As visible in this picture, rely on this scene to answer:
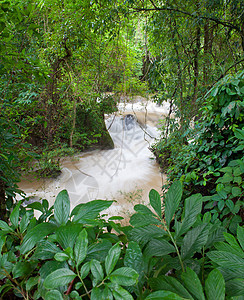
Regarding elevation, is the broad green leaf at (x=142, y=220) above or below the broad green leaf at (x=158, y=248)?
above

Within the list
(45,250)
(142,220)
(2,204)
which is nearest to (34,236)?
(45,250)

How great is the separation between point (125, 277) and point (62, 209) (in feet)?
0.78

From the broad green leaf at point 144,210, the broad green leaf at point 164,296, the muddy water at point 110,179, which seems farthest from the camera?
the muddy water at point 110,179

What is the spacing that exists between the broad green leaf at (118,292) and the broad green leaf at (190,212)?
198 mm

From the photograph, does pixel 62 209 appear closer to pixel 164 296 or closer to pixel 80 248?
pixel 80 248

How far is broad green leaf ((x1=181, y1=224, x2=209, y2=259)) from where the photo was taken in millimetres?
417

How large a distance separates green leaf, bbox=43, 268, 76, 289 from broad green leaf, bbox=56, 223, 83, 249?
51 mm

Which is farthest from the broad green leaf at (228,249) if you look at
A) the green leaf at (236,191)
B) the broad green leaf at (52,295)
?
the green leaf at (236,191)

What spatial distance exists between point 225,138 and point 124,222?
211cm

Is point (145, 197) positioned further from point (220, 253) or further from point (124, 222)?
point (220, 253)

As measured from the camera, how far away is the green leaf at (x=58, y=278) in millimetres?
312

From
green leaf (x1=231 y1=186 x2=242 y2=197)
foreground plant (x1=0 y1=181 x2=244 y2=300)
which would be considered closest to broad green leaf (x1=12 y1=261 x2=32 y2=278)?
foreground plant (x1=0 y1=181 x2=244 y2=300)

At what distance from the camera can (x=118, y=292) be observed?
0.30m

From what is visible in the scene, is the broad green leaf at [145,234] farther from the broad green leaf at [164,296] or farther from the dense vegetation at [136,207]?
the broad green leaf at [164,296]
